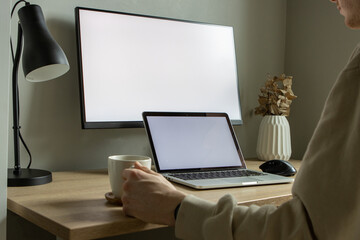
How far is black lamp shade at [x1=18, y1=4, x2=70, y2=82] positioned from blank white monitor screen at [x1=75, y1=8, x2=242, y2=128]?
244mm

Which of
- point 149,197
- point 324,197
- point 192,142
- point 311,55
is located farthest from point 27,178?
point 311,55

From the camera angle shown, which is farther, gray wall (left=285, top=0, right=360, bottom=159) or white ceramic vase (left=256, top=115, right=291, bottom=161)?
gray wall (left=285, top=0, right=360, bottom=159)

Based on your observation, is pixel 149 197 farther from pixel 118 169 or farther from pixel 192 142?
pixel 192 142

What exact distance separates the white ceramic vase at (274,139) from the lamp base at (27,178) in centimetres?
87

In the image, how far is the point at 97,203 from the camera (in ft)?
2.91

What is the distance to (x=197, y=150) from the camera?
4.23ft

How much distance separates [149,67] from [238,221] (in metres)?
0.82

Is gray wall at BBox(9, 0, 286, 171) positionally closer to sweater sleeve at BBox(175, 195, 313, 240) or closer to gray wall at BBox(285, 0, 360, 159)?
gray wall at BBox(285, 0, 360, 159)

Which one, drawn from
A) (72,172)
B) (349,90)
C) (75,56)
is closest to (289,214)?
(349,90)

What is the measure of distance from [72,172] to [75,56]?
0.36 metres

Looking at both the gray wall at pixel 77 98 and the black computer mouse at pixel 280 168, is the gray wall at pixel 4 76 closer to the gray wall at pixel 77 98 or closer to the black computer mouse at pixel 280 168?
the gray wall at pixel 77 98

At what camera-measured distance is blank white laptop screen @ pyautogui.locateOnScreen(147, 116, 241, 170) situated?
124 centimetres

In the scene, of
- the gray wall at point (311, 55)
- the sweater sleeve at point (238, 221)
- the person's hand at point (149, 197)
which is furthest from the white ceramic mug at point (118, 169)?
the gray wall at point (311, 55)

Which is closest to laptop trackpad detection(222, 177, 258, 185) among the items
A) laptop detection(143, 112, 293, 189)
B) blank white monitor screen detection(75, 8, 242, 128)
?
laptop detection(143, 112, 293, 189)
